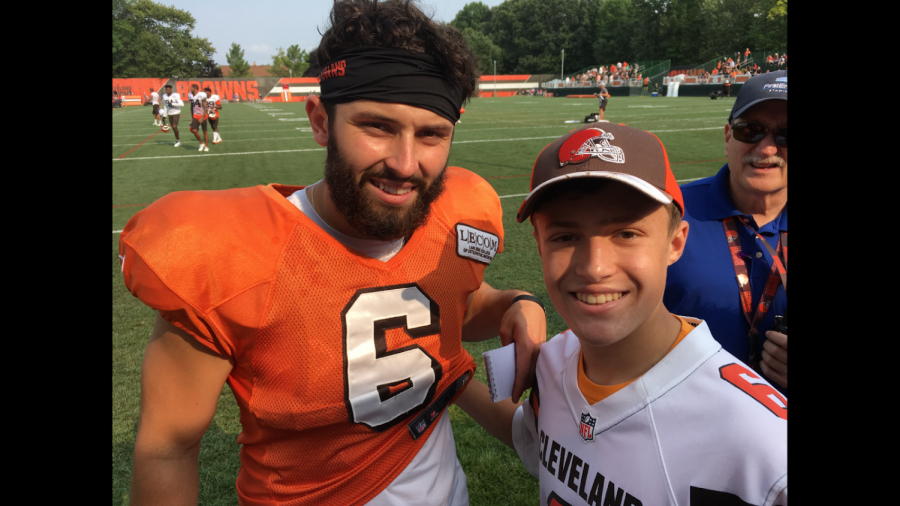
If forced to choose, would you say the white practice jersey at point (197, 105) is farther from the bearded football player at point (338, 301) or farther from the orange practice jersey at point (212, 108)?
the bearded football player at point (338, 301)

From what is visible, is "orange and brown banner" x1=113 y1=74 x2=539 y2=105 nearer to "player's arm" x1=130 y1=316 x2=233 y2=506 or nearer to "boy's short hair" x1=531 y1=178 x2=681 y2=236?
"boy's short hair" x1=531 y1=178 x2=681 y2=236

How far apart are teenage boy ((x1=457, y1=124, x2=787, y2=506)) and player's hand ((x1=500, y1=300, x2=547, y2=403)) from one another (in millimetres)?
243

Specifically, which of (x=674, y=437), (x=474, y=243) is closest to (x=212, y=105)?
(x=474, y=243)

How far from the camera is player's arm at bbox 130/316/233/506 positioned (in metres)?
1.51

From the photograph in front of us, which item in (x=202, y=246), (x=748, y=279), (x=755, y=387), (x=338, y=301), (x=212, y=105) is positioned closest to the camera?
(x=755, y=387)

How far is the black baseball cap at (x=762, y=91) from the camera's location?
2336 millimetres

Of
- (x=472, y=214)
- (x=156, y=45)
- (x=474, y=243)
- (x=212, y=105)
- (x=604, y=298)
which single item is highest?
(x=156, y=45)

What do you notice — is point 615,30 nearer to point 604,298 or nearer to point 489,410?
point 489,410

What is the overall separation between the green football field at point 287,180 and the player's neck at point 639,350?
1832 mm

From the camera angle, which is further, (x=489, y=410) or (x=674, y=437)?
(x=489, y=410)

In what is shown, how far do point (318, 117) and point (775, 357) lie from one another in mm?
2079

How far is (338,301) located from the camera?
1682 mm
